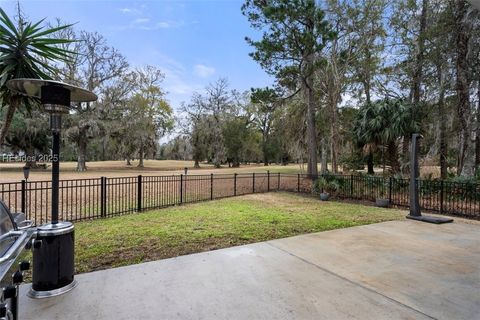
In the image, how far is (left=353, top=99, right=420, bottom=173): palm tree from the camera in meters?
13.5

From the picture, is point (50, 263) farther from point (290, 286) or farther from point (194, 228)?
point (194, 228)

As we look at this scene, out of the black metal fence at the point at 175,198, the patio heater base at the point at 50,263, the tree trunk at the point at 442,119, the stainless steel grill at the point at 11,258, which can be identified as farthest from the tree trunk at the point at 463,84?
the stainless steel grill at the point at 11,258

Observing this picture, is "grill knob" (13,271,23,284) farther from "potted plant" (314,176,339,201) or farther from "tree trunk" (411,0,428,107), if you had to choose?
"tree trunk" (411,0,428,107)

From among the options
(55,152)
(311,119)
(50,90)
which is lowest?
(55,152)

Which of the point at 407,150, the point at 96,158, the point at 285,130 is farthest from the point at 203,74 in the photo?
the point at 96,158

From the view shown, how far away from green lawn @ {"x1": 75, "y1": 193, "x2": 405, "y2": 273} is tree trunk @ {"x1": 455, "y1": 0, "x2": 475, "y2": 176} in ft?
18.1

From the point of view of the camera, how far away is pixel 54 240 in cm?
298

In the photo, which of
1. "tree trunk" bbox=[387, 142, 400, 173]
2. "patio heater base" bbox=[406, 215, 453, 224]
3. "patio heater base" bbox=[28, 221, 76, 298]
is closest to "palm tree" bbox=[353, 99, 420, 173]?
"tree trunk" bbox=[387, 142, 400, 173]

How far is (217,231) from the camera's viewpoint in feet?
18.4

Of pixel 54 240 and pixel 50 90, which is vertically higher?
pixel 50 90

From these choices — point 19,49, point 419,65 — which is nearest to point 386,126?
point 419,65

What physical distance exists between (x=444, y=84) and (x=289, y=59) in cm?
617

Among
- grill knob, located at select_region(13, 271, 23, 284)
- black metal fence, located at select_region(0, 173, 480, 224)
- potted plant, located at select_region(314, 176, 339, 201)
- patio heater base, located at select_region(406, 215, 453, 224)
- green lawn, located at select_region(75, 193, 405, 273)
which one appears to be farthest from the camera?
potted plant, located at select_region(314, 176, 339, 201)

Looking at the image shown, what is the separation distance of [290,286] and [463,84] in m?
11.1
